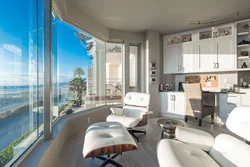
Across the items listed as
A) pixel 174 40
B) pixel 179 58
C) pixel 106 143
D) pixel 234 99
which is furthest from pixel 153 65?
pixel 106 143

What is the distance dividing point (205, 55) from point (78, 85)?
3.57m

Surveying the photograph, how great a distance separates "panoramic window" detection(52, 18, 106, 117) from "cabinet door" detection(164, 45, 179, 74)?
206 cm

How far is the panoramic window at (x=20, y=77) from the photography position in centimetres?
118

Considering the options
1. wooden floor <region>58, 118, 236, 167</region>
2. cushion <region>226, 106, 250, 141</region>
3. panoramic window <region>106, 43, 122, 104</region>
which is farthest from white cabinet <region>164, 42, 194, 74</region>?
cushion <region>226, 106, 250, 141</region>

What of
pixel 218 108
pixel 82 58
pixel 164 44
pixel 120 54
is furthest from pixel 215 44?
pixel 82 58

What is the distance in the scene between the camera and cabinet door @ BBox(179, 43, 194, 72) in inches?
167

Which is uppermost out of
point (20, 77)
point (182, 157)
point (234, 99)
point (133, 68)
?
point (133, 68)

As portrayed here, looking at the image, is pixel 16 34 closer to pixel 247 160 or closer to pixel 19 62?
pixel 19 62

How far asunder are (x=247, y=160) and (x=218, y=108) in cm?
316

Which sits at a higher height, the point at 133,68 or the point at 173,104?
the point at 133,68

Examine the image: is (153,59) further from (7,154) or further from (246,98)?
(7,154)

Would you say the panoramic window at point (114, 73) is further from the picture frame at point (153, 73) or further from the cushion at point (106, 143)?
the cushion at point (106, 143)

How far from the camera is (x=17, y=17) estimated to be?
141 cm

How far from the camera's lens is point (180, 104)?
4168 mm
